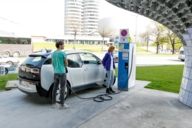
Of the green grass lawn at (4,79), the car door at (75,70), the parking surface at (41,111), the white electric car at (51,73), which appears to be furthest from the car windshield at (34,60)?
the green grass lawn at (4,79)

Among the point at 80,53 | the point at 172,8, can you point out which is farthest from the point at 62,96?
the point at 172,8

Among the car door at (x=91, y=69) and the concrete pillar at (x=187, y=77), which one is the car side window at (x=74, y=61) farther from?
the concrete pillar at (x=187, y=77)

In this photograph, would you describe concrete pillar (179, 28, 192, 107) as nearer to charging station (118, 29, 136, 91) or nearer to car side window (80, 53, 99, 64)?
charging station (118, 29, 136, 91)

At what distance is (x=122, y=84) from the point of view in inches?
352

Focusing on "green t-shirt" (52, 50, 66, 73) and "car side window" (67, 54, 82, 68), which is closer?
"green t-shirt" (52, 50, 66, 73)

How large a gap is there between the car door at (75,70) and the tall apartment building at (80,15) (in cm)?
5827

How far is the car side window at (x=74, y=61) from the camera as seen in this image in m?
7.53

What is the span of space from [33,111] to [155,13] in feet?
14.1

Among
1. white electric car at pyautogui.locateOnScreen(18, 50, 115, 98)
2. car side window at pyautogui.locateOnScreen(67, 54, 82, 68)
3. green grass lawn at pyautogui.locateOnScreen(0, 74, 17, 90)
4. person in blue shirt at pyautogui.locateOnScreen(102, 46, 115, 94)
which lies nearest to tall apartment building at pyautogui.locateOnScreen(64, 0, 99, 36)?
green grass lawn at pyautogui.locateOnScreen(0, 74, 17, 90)

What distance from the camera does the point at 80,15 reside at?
7200 cm

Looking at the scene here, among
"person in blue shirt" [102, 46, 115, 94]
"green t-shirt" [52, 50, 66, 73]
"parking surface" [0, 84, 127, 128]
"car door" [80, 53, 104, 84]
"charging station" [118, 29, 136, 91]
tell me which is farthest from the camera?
"charging station" [118, 29, 136, 91]

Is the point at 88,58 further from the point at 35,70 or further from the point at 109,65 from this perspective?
the point at 35,70

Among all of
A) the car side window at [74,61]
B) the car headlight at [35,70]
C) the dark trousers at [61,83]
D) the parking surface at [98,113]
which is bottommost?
the parking surface at [98,113]

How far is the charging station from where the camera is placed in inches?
343
